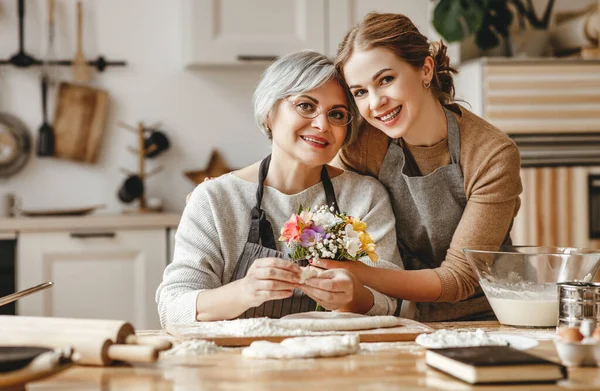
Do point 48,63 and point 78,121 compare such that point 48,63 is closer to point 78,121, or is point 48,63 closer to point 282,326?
point 78,121

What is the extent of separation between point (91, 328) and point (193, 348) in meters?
0.18

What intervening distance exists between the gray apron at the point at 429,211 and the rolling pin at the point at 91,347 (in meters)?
1.03

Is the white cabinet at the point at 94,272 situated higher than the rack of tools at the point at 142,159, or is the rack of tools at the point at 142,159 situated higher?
the rack of tools at the point at 142,159

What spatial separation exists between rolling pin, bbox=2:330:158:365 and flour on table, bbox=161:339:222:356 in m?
0.09

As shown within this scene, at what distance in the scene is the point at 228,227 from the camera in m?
2.02

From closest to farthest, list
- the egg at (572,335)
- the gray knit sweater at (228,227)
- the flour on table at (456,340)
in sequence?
1. the egg at (572,335)
2. the flour on table at (456,340)
3. the gray knit sweater at (228,227)

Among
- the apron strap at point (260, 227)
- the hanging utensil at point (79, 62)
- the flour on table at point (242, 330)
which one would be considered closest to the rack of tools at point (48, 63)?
the hanging utensil at point (79, 62)

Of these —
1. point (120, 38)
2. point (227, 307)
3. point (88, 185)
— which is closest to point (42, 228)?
point (88, 185)

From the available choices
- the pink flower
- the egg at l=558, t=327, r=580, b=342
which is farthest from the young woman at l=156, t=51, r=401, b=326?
the egg at l=558, t=327, r=580, b=342

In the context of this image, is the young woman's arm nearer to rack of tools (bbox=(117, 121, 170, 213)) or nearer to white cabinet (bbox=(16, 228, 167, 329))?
white cabinet (bbox=(16, 228, 167, 329))

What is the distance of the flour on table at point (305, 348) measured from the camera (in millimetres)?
1372

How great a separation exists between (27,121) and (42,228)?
0.74 metres

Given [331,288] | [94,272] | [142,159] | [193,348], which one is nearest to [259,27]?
[142,159]

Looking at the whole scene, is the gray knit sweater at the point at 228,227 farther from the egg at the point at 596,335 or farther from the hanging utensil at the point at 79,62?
the hanging utensil at the point at 79,62
